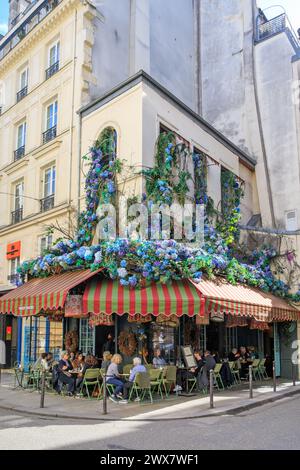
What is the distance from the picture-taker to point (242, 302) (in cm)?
1248

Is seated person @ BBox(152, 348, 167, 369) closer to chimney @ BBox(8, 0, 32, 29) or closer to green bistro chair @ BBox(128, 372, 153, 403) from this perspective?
green bistro chair @ BBox(128, 372, 153, 403)

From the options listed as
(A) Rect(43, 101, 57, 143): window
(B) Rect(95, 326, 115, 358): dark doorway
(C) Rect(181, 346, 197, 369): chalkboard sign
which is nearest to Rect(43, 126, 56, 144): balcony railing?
(A) Rect(43, 101, 57, 143): window

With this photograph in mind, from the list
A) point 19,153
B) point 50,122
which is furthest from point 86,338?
point 19,153

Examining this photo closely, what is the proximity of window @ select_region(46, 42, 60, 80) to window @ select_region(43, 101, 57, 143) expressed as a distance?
1.22 meters

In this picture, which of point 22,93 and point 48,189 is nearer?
point 48,189

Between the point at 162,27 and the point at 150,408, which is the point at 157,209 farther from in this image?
the point at 162,27

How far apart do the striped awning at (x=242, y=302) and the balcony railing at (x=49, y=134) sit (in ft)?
27.7

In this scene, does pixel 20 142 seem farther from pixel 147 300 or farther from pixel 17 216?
pixel 147 300

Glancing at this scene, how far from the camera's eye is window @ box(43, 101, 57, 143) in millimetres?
17203

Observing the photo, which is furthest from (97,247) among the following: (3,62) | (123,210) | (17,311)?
(3,62)

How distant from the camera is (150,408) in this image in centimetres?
1015

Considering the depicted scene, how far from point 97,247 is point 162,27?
13.1 meters

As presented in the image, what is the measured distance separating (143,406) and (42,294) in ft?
12.4

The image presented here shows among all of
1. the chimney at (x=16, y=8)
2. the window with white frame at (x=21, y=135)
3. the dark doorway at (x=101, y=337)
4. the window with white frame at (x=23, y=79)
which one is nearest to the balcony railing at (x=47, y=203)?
the window with white frame at (x=21, y=135)
